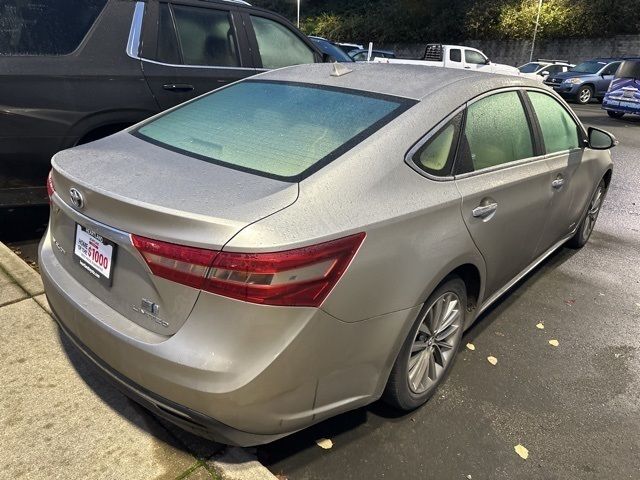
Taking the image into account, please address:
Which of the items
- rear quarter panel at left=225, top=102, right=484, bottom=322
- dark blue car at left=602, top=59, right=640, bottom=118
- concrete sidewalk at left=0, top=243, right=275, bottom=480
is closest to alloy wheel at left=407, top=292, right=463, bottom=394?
rear quarter panel at left=225, top=102, right=484, bottom=322

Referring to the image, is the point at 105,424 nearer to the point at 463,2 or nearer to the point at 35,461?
the point at 35,461

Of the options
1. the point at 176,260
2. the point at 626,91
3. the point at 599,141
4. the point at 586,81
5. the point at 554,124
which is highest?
the point at 586,81

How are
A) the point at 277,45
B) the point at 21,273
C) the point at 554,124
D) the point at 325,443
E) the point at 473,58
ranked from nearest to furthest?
the point at 325,443 → the point at 21,273 → the point at 554,124 → the point at 277,45 → the point at 473,58

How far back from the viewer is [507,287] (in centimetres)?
339

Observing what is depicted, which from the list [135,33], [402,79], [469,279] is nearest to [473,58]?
[135,33]

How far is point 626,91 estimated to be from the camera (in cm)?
1332

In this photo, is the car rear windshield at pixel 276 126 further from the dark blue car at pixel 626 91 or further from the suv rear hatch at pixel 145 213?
the dark blue car at pixel 626 91

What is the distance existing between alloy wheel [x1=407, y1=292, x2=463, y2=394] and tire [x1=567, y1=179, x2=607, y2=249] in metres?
2.61

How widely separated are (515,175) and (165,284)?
80.8 inches

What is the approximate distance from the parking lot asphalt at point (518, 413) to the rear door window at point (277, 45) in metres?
2.72

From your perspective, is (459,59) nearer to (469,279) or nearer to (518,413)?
(469,279)

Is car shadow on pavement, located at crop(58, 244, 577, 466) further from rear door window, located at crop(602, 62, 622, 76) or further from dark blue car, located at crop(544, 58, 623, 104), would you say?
rear door window, located at crop(602, 62, 622, 76)

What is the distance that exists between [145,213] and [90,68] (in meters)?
2.58

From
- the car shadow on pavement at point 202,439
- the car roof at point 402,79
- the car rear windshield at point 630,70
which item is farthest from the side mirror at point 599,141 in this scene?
the car rear windshield at point 630,70
